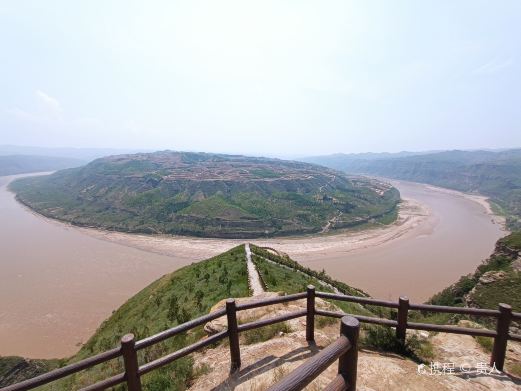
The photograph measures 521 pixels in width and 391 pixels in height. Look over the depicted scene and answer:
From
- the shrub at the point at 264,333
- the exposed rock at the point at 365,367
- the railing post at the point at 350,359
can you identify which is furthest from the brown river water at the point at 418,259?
the railing post at the point at 350,359

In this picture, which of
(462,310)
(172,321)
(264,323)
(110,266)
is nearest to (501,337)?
(462,310)

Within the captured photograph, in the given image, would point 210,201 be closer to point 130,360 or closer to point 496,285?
point 496,285

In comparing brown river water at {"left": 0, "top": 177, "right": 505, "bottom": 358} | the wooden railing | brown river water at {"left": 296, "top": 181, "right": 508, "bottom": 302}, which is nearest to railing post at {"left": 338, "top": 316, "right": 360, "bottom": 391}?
the wooden railing

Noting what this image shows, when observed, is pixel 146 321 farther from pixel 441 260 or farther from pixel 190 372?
pixel 441 260

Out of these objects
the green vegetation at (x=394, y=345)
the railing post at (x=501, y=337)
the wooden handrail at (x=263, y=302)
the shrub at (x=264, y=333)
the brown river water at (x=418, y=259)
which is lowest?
the brown river water at (x=418, y=259)

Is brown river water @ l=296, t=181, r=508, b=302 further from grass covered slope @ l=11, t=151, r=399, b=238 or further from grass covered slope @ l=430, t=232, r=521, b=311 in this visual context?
grass covered slope @ l=11, t=151, r=399, b=238

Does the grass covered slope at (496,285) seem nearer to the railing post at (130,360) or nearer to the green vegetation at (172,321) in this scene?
the green vegetation at (172,321)

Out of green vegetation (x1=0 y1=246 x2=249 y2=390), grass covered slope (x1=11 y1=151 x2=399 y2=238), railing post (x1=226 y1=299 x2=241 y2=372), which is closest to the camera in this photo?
railing post (x1=226 y1=299 x2=241 y2=372)
